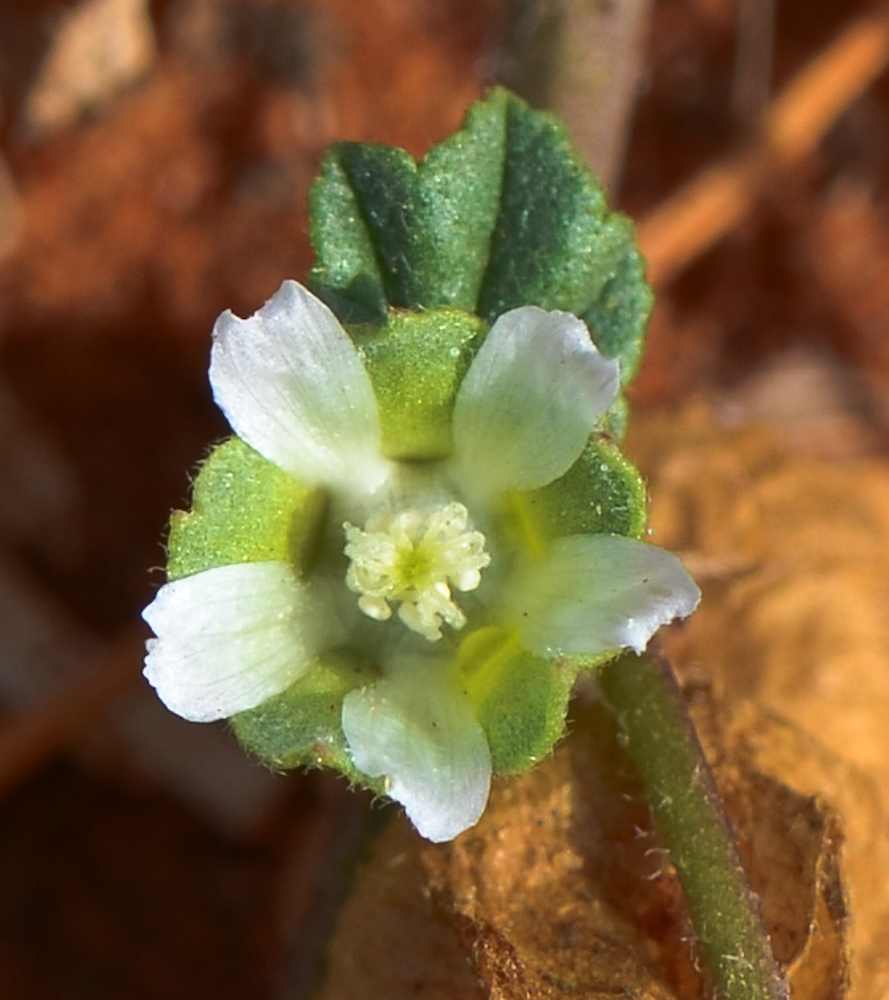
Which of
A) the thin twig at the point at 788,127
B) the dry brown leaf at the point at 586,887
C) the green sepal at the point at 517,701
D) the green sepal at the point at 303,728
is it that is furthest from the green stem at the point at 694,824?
the thin twig at the point at 788,127

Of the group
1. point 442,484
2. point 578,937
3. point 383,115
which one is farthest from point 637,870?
point 383,115

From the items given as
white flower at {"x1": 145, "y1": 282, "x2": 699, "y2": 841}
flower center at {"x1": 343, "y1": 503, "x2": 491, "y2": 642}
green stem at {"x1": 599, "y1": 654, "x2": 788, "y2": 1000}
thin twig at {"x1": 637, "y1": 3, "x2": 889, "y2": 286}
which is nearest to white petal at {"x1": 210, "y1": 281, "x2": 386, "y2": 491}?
white flower at {"x1": 145, "y1": 282, "x2": 699, "y2": 841}

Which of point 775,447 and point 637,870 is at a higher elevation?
point 637,870

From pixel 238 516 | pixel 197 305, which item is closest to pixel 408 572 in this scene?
pixel 238 516

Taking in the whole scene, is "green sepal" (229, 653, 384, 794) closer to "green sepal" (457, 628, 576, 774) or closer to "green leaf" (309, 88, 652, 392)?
"green sepal" (457, 628, 576, 774)

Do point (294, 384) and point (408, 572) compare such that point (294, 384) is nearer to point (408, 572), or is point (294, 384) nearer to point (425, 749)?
point (408, 572)

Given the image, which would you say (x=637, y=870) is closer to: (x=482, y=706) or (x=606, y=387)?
(x=482, y=706)
